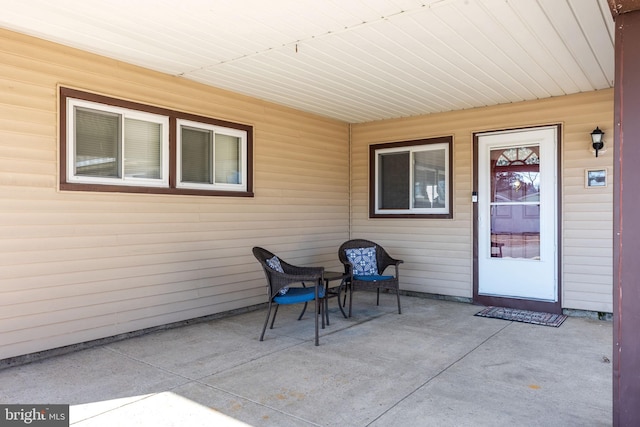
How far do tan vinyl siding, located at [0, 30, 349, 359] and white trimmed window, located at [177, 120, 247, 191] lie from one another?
0.17 m

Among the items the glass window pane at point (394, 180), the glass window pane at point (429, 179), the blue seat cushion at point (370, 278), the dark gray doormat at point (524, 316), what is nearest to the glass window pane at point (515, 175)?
the glass window pane at point (429, 179)

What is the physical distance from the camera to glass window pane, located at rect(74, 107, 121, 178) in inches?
154

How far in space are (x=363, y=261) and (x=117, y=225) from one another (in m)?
2.86

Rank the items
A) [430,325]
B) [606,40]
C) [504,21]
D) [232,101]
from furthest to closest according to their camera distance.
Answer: [232,101], [430,325], [606,40], [504,21]

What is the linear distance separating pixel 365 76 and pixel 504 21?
5.17ft

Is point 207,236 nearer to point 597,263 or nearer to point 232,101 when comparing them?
point 232,101

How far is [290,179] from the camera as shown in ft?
19.5

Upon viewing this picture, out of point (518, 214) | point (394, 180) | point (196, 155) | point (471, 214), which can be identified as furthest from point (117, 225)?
point (518, 214)

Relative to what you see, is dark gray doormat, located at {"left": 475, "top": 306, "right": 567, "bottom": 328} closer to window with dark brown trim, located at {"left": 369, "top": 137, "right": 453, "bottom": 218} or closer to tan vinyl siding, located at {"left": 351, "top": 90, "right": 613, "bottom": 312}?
tan vinyl siding, located at {"left": 351, "top": 90, "right": 613, "bottom": 312}

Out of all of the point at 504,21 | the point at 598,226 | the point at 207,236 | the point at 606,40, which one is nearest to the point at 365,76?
the point at 504,21

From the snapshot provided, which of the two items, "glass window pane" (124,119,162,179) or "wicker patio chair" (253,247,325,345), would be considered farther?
"glass window pane" (124,119,162,179)

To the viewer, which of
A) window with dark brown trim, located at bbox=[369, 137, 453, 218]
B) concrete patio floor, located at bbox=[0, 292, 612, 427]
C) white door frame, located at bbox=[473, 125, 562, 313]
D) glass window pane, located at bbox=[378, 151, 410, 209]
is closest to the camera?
concrete patio floor, located at bbox=[0, 292, 612, 427]

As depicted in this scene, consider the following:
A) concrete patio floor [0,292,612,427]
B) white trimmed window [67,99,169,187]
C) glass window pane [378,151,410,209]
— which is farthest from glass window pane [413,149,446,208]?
white trimmed window [67,99,169,187]

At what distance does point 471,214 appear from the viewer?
19.3ft
